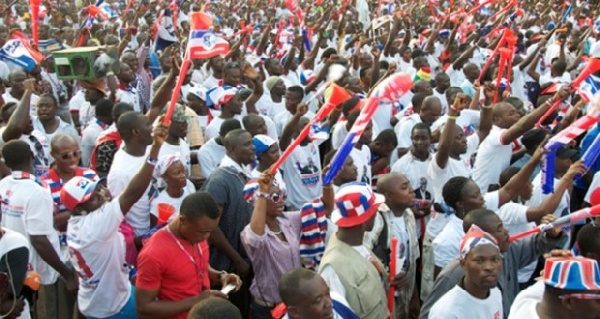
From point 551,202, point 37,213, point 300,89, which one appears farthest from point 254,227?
point 300,89

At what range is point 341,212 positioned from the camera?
4031 mm

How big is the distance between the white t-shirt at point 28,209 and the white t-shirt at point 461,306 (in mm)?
2507

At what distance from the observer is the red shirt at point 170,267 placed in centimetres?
362

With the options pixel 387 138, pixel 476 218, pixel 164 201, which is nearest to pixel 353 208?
pixel 476 218

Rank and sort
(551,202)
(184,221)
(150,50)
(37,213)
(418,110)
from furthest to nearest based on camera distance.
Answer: (150,50) → (418,110) → (551,202) → (37,213) → (184,221)

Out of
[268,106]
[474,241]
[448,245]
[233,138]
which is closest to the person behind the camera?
[474,241]

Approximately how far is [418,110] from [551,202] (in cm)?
339

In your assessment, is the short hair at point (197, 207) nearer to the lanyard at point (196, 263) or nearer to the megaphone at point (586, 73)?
the lanyard at point (196, 263)

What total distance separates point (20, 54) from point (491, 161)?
18.3 ft

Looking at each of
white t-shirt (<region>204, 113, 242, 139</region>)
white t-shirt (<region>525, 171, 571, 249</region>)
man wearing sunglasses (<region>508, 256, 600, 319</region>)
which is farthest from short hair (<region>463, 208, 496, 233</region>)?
white t-shirt (<region>204, 113, 242, 139</region>)

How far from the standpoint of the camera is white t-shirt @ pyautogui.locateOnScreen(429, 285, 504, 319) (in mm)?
3455

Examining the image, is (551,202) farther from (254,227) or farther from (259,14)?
(259,14)

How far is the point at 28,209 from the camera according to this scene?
434cm

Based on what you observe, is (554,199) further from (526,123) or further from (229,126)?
(229,126)
